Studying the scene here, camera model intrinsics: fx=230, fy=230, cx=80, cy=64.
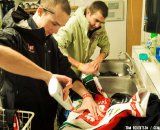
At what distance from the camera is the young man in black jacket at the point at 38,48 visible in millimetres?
1140

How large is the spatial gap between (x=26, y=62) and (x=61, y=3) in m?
0.43

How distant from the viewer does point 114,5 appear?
308 cm

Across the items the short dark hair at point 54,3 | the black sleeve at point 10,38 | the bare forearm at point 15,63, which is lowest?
the bare forearm at point 15,63

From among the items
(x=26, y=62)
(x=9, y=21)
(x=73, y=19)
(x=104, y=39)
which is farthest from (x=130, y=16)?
(x=26, y=62)

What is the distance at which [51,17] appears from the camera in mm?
1142

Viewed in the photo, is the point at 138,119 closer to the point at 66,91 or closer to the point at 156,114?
the point at 156,114

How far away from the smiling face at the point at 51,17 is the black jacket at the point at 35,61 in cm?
4

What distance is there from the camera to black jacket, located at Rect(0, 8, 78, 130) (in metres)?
1.13

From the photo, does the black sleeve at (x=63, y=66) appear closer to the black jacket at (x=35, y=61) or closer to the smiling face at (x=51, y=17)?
the black jacket at (x=35, y=61)

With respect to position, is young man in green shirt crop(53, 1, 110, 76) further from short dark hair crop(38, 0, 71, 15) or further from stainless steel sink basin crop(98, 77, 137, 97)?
short dark hair crop(38, 0, 71, 15)

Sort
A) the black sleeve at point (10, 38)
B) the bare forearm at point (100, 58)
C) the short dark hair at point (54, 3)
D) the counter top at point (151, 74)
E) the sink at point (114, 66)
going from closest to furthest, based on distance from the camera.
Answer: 1. the black sleeve at point (10, 38)
2. the short dark hair at point (54, 3)
3. the counter top at point (151, 74)
4. the bare forearm at point (100, 58)
5. the sink at point (114, 66)

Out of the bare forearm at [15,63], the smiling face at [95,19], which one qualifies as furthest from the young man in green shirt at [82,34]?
the bare forearm at [15,63]

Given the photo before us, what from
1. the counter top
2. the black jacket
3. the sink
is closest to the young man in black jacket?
the black jacket

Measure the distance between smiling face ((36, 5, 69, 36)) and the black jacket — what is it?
0.14 feet
